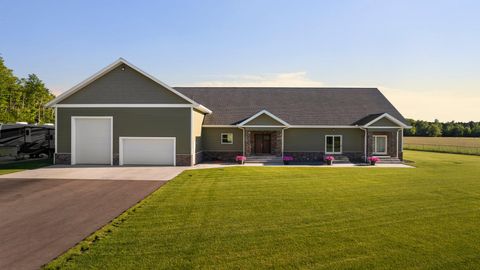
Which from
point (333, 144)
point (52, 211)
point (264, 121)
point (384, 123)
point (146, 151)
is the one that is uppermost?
point (264, 121)

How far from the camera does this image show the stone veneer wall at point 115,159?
21188mm

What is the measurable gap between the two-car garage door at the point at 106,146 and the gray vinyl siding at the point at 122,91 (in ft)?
4.70

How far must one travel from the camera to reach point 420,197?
36.1 ft

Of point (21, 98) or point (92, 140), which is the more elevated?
point (21, 98)

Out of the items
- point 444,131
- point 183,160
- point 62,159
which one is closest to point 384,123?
point 183,160

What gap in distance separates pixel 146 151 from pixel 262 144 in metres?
10.0

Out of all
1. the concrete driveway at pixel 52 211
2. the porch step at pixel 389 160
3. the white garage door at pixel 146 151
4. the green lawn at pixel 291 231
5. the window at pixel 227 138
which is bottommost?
the concrete driveway at pixel 52 211

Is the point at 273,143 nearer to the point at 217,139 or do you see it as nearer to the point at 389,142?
the point at 217,139

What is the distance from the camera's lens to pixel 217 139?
84.1 ft

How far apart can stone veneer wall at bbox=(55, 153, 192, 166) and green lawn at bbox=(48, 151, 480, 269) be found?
8624 millimetres

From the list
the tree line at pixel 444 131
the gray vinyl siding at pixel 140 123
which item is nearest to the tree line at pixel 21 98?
the gray vinyl siding at pixel 140 123

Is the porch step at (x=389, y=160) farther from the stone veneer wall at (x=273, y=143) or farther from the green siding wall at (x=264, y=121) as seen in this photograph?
the green siding wall at (x=264, y=121)

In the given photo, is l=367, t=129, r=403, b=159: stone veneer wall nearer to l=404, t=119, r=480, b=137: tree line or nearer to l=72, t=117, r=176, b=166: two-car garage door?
l=72, t=117, r=176, b=166: two-car garage door

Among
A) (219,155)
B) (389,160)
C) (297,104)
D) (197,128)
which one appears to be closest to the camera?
(197,128)
